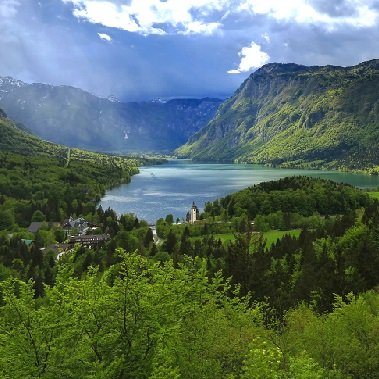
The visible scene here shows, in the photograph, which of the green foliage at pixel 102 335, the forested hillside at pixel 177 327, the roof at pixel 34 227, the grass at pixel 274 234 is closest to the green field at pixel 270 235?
the grass at pixel 274 234

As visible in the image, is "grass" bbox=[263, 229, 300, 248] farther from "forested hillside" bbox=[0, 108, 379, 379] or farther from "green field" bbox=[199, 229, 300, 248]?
"forested hillside" bbox=[0, 108, 379, 379]

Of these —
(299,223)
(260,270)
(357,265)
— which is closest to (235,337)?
(260,270)

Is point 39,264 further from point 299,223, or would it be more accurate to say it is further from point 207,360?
point 207,360

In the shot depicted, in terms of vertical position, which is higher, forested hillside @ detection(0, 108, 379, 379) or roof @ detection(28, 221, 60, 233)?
forested hillside @ detection(0, 108, 379, 379)

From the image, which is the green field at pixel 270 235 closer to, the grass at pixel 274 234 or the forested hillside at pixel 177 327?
the grass at pixel 274 234

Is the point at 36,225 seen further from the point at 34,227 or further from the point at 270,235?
the point at 270,235

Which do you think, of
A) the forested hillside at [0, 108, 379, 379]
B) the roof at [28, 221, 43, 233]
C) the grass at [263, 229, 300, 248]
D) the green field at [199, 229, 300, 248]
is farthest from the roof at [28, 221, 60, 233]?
the forested hillside at [0, 108, 379, 379]

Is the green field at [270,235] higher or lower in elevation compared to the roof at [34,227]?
higher

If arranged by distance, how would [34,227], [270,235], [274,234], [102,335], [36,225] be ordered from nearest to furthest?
[102,335]
[270,235]
[274,234]
[34,227]
[36,225]

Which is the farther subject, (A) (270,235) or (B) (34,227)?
(B) (34,227)

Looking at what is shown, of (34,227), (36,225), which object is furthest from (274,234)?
(36,225)

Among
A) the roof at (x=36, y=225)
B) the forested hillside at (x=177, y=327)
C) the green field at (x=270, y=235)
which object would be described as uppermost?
the forested hillside at (x=177, y=327)
